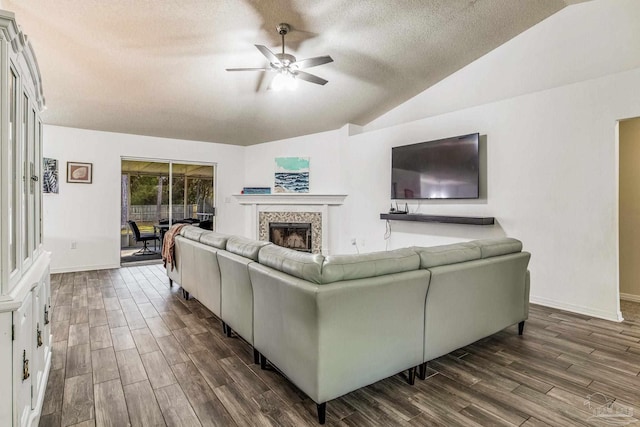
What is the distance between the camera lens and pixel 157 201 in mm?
6117

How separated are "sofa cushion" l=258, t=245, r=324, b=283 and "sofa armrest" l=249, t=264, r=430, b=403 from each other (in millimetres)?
40

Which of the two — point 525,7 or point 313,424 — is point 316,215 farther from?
point 313,424

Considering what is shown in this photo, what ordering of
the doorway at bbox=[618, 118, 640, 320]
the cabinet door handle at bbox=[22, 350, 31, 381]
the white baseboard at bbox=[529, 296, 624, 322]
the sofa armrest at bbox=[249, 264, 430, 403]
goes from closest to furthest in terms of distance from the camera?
the cabinet door handle at bbox=[22, 350, 31, 381], the sofa armrest at bbox=[249, 264, 430, 403], the white baseboard at bbox=[529, 296, 624, 322], the doorway at bbox=[618, 118, 640, 320]

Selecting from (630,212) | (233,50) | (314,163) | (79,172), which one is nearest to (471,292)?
(630,212)

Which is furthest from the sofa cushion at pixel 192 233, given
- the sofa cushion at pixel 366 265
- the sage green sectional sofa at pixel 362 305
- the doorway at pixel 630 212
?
the doorway at pixel 630 212

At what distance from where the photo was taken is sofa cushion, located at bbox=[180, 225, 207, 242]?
3.41 metres

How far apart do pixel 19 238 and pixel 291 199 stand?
16.3 feet

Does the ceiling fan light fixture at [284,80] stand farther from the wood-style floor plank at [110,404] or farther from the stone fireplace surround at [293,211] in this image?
the stone fireplace surround at [293,211]

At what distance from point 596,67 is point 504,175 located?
1.34m

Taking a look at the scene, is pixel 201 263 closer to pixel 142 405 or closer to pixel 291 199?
pixel 142 405

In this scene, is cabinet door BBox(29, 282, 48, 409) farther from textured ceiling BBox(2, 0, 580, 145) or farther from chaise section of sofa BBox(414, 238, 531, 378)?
textured ceiling BBox(2, 0, 580, 145)

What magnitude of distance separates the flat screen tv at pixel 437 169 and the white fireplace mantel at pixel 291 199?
130 cm

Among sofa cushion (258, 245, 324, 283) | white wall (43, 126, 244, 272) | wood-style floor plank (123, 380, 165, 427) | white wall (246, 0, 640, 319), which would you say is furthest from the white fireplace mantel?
wood-style floor plank (123, 380, 165, 427)

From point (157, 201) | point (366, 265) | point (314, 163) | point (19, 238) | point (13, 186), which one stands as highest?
point (314, 163)
